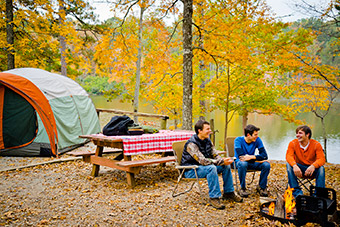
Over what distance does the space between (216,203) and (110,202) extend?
4.81ft

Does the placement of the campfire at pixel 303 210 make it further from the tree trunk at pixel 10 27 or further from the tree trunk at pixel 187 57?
the tree trunk at pixel 10 27

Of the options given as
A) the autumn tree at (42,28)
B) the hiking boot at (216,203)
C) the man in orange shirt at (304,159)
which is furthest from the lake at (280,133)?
the hiking boot at (216,203)

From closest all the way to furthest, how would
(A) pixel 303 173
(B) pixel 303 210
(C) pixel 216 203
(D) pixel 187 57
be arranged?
1. (B) pixel 303 210
2. (C) pixel 216 203
3. (A) pixel 303 173
4. (D) pixel 187 57

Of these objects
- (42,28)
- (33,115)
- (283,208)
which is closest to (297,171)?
(283,208)

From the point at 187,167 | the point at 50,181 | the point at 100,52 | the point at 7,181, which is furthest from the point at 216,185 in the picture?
the point at 100,52

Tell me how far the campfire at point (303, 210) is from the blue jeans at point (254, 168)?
746 millimetres

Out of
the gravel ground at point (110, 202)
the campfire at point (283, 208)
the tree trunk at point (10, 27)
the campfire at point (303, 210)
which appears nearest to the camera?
the campfire at point (303, 210)

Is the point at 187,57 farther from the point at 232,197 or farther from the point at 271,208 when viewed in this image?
the point at 271,208

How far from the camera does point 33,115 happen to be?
7.21 m

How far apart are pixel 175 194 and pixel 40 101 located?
15.2ft

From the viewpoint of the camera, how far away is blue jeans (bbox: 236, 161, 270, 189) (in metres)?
4.05

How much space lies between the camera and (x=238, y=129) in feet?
65.0

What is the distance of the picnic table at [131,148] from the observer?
458 centimetres

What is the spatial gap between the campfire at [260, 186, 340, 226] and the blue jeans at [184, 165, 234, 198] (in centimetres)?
62
